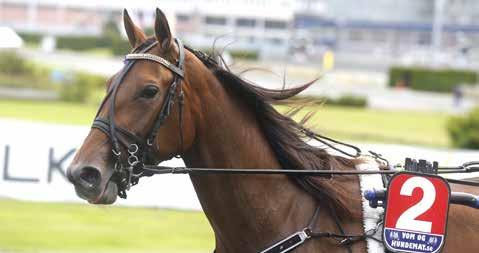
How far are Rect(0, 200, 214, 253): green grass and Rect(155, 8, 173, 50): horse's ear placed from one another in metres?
5.43

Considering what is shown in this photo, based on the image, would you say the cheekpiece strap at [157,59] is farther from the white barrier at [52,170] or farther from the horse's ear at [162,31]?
the white barrier at [52,170]

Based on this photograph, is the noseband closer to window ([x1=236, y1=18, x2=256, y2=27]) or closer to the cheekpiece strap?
the cheekpiece strap

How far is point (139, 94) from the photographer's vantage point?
350 centimetres

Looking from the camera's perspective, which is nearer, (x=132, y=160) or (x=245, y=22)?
(x=132, y=160)

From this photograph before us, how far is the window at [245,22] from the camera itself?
55969mm

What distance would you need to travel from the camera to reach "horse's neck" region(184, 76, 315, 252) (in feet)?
12.3

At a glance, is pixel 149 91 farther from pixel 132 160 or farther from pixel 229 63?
pixel 229 63

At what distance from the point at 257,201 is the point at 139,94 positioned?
0.72m

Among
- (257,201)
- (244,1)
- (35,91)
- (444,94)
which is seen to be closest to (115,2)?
(244,1)

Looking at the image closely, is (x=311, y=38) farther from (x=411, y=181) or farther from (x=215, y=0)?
(x=411, y=181)

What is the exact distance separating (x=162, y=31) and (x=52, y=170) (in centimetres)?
659

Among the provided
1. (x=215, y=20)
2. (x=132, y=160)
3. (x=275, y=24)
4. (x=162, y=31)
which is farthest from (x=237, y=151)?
(x=215, y=20)

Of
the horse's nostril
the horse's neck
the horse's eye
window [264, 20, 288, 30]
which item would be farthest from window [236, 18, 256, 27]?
the horse's nostril

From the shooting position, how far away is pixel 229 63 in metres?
4.49
